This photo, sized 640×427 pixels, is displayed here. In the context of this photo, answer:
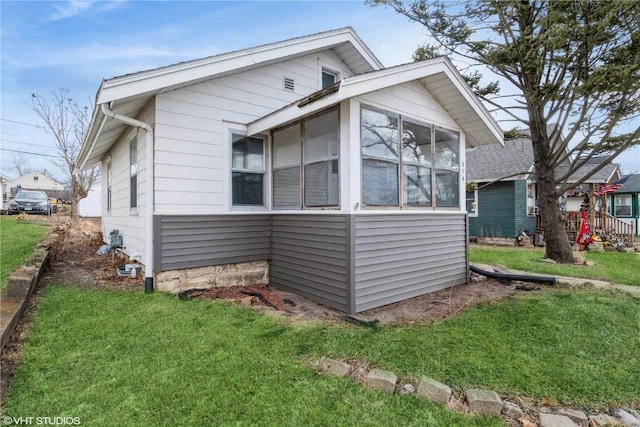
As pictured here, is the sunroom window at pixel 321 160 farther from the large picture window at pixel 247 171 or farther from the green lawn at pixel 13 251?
the green lawn at pixel 13 251

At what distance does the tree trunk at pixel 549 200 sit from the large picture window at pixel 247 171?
7.73m

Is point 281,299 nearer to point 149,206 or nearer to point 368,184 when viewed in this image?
point 368,184

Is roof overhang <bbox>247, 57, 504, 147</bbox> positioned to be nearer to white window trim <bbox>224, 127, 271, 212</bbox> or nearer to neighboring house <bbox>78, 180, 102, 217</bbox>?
white window trim <bbox>224, 127, 271, 212</bbox>

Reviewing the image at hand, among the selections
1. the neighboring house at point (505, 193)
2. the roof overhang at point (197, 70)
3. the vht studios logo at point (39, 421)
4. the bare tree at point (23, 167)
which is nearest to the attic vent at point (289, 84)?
the roof overhang at point (197, 70)

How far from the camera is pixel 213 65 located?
516cm

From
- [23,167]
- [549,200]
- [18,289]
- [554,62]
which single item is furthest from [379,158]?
[23,167]

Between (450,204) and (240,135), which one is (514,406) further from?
(240,135)

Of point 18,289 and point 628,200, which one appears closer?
point 18,289

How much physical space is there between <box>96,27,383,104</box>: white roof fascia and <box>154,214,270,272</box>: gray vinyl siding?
1.86 meters

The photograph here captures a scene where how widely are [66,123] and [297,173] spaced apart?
19613 millimetres

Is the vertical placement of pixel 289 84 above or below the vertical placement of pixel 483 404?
above

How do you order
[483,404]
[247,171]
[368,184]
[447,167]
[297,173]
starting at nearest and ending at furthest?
[483,404]
[368,184]
[297,173]
[247,171]
[447,167]

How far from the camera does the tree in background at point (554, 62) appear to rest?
675cm

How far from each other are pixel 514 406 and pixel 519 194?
42.9ft
